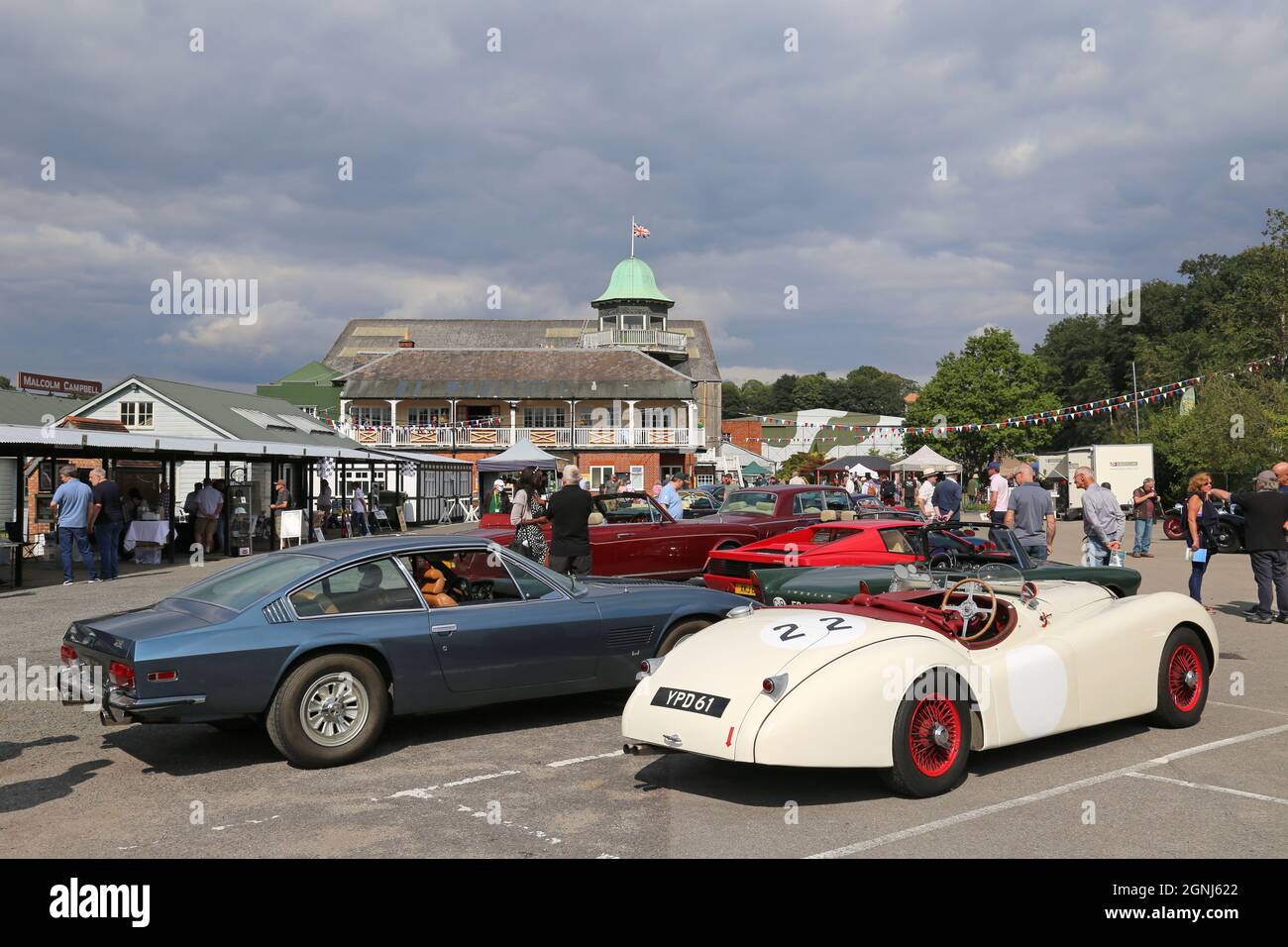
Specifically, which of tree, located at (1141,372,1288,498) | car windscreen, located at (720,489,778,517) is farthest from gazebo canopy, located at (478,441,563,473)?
tree, located at (1141,372,1288,498)

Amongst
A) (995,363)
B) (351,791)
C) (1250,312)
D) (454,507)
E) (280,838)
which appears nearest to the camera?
(280,838)

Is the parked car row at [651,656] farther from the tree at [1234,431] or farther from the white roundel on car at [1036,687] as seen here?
the tree at [1234,431]

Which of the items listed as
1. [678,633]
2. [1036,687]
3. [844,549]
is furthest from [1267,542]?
[678,633]

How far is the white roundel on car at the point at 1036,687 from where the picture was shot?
19.0 ft

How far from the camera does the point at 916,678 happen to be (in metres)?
5.35

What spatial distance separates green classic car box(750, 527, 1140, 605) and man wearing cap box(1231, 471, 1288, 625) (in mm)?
3101

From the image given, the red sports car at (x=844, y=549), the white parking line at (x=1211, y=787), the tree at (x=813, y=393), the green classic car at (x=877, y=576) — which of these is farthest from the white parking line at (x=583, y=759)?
the tree at (x=813, y=393)

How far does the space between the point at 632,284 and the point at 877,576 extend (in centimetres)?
6560

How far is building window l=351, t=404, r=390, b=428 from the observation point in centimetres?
5944

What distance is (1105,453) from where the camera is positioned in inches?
1495

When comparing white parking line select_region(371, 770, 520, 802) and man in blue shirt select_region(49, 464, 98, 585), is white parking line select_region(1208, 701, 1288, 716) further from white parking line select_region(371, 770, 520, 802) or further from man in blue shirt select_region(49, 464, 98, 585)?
man in blue shirt select_region(49, 464, 98, 585)
